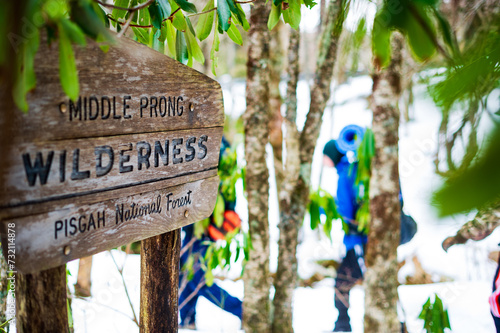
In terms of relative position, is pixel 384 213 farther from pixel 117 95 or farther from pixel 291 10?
pixel 117 95

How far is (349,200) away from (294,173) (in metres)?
1.17

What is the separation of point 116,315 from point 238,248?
1347 millimetres

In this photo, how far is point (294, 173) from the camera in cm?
213

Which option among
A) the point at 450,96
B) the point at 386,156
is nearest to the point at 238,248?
the point at 386,156

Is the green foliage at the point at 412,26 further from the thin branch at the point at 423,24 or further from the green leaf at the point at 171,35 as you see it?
the green leaf at the point at 171,35

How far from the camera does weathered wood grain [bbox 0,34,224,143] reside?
2.60ft

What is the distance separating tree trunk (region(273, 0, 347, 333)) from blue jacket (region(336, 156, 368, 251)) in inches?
41.6

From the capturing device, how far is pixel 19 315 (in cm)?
89

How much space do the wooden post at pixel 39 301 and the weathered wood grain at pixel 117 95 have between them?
306 mm

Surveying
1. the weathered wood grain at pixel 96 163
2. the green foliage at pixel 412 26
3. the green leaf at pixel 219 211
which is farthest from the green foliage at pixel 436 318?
the green foliage at pixel 412 26

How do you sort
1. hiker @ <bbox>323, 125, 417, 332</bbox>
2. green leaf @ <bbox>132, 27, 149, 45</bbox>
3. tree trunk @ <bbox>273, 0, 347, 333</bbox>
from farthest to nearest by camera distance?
hiker @ <bbox>323, 125, 417, 332</bbox> < tree trunk @ <bbox>273, 0, 347, 333</bbox> < green leaf @ <bbox>132, 27, 149, 45</bbox>

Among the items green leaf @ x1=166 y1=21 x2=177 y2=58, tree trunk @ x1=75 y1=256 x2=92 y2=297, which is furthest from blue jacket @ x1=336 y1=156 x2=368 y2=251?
green leaf @ x1=166 y1=21 x2=177 y2=58

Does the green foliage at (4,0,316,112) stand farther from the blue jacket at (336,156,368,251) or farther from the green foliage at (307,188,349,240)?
the blue jacket at (336,156,368,251)

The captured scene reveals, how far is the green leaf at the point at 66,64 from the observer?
21.1 inches
